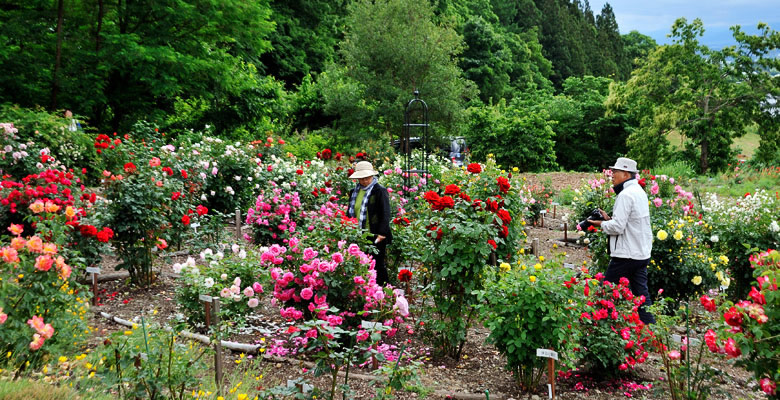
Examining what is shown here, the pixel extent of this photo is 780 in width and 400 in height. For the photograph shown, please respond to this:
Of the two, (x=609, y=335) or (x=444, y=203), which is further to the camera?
(x=444, y=203)

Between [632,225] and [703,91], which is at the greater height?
[703,91]

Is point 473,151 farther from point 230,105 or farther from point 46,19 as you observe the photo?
point 46,19

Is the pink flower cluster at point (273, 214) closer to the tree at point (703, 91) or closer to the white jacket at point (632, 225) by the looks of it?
the white jacket at point (632, 225)

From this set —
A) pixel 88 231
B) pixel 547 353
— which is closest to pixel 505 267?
pixel 547 353

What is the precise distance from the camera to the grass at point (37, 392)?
2.36 metres

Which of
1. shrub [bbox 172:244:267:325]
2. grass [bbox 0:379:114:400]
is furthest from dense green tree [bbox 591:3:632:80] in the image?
grass [bbox 0:379:114:400]

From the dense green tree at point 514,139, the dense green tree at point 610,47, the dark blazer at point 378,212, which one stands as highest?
the dense green tree at point 610,47

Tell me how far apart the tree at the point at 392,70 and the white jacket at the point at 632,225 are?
474 inches

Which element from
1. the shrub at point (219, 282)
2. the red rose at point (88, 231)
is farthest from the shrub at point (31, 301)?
the red rose at point (88, 231)

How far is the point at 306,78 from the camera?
22.4m

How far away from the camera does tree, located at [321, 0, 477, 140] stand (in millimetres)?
16656

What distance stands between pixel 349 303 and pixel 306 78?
19.4 m

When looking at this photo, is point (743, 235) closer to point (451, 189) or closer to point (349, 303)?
point (451, 189)

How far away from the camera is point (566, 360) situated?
3514mm
